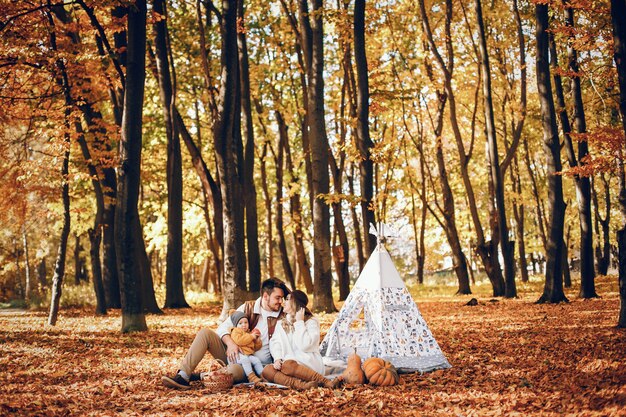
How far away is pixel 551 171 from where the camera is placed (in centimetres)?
1680

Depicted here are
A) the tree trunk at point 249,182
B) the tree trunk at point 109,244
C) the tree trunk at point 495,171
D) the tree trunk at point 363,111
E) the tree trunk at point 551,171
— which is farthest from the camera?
the tree trunk at point 495,171

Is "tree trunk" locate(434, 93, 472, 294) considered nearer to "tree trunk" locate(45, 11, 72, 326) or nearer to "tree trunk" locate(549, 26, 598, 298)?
"tree trunk" locate(549, 26, 598, 298)

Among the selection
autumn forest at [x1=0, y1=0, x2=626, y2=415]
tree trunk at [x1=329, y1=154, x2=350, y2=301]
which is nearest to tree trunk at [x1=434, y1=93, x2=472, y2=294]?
autumn forest at [x1=0, y1=0, x2=626, y2=415]

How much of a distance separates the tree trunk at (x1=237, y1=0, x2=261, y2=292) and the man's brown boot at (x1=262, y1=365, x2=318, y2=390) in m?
9.89

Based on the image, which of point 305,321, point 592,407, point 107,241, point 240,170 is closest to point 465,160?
point 240,170

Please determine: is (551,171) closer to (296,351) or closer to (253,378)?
(296,351)

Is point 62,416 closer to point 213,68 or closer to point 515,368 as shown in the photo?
point 515,368

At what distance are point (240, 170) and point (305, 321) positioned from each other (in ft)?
30.1

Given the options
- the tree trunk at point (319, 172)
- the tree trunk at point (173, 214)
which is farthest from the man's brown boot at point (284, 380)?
the tree trunk at point (173, 214)

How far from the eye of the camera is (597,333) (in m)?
10.2

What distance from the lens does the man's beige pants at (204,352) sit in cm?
745

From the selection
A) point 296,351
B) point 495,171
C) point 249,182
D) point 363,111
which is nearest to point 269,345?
point 296,351

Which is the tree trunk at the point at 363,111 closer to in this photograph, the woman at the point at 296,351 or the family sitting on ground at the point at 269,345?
the family sitting on ground at the point at 269,345

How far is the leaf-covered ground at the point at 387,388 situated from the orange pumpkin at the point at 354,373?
0.16 metres
